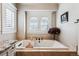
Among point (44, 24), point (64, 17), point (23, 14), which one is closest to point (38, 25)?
point (44, 24)

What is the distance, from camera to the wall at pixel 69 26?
5.95 ft

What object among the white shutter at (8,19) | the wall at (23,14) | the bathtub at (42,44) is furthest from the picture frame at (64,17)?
the white shutter at (8,19)

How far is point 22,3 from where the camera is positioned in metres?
1.77

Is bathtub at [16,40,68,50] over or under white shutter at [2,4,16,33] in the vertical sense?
under

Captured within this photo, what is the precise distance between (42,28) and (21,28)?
335mm

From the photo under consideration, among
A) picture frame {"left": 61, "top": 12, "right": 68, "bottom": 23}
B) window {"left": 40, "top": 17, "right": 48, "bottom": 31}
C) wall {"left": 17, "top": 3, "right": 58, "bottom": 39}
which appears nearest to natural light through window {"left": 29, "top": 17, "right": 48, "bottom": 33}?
Result: window {"left": 40, "top": 17, "right": 48, "bottom": 31}

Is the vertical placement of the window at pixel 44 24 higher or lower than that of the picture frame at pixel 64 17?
lower

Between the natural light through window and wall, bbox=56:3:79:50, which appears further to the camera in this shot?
the natural light through window

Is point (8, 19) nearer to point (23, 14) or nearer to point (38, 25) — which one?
point (23, 14)

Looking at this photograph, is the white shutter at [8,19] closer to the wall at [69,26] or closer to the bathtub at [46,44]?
the bathtub at [46,44]

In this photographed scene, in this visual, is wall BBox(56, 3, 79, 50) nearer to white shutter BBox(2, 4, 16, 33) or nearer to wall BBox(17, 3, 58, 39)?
wall BBox(17, 3, 58, 39)

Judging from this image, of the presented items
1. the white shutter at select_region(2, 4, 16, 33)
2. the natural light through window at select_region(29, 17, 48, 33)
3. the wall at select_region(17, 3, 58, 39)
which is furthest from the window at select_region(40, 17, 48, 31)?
the white shutter at select_region(2, 4, 16, 33)

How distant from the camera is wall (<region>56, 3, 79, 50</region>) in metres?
1.81

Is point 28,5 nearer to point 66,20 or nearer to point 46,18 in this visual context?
point 46,18
